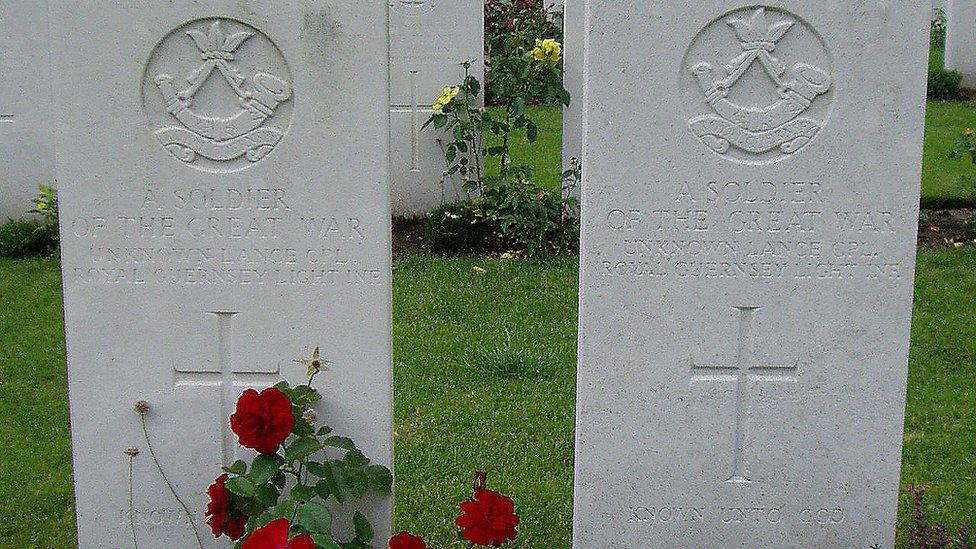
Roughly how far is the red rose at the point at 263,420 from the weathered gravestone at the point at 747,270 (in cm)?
90

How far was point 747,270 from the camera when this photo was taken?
3359 millimetres

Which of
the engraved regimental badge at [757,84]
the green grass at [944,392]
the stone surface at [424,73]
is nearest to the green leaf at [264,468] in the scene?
the engraved regimental badge at [757,84]

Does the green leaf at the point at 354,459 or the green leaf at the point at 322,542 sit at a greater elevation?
the green leaf at the point at 354,459

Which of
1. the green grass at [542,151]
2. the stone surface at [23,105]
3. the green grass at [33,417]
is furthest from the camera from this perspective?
the green grass at [542,151]

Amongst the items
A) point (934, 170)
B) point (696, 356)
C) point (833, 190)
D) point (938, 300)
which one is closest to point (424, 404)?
point (696, 356)

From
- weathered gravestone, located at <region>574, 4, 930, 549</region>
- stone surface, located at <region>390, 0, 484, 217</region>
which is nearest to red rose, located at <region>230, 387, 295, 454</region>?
weathered gravestone, located at <region>574, 4, 930, 549</region>

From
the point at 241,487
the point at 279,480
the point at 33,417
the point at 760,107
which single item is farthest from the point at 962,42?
the point at 241,487

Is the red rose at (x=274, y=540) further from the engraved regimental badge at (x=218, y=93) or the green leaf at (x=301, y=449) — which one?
the engraved regimental badge at (x=218, y=93)

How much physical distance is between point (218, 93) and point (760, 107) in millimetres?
1564

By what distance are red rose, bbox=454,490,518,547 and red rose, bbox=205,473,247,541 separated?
2.16 feet

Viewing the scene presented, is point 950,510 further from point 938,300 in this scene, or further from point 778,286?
point 938,300

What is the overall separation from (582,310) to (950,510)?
1.73m

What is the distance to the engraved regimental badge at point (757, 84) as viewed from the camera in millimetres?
3217

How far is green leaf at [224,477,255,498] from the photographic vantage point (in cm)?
318
